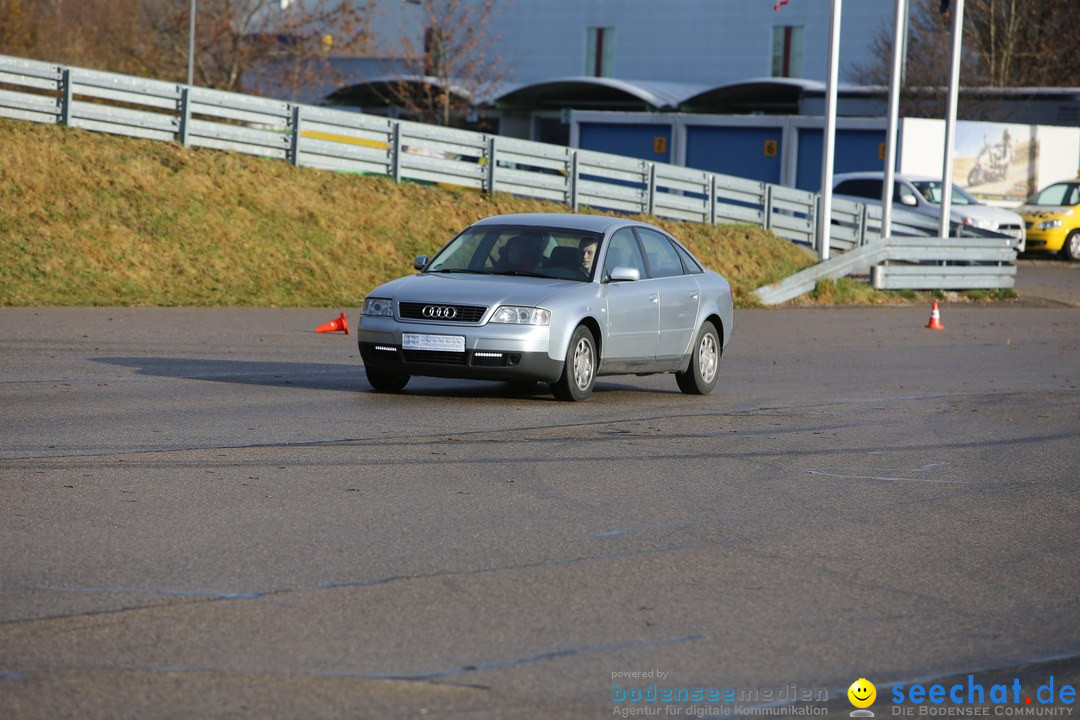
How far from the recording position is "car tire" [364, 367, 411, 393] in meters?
13.4

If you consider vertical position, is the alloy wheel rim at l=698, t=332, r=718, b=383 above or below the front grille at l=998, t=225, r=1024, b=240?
below

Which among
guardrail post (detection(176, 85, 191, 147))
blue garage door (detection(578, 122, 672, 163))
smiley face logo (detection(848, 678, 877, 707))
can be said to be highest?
blue garage door (detection(578, 122, 672, 163))

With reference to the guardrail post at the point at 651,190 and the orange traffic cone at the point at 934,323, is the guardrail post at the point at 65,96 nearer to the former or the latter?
the guardrail post at the point at 651,190

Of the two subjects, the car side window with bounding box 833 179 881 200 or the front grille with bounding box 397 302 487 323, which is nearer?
the front grille with bounding box 397 302 487 323

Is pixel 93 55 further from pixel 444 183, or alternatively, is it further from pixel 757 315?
pixel 757 315

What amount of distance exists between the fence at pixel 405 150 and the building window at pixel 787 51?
33392 millimetres

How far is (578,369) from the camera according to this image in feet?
43.5

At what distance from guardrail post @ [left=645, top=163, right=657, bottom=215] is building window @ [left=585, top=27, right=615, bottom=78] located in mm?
42009

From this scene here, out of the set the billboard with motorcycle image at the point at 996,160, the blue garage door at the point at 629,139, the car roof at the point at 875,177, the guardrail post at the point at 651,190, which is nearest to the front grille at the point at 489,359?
the guardrail post at the point at 651,190

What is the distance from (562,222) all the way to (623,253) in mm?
595

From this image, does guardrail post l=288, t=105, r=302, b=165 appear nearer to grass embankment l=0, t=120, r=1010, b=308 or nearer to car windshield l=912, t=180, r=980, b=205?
grass embankment l=0, t=120, r=1010, b=308

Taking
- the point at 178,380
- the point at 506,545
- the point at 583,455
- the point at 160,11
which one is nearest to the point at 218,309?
the point at 178,380

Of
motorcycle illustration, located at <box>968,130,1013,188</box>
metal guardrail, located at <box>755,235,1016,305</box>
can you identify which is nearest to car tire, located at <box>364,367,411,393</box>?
metal guardrail, located at <box>755,235,1016,305</box>

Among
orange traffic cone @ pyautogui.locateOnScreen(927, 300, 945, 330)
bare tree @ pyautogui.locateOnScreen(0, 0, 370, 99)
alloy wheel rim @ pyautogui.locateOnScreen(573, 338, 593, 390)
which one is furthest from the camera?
bare tree @ pyautogui.locateOnScreen(0, 0, 370, 99)
